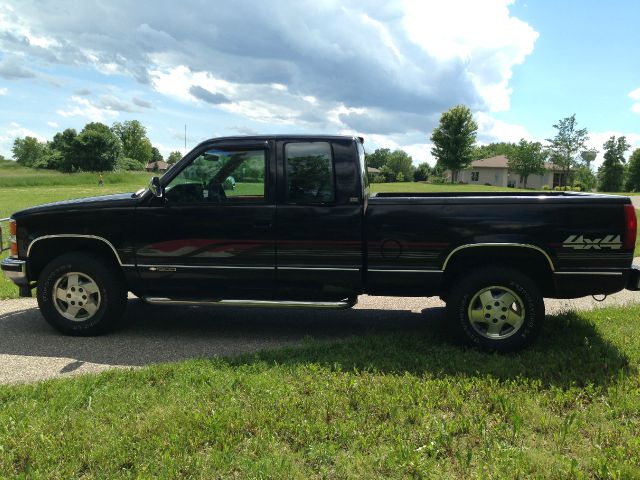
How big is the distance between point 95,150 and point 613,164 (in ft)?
281

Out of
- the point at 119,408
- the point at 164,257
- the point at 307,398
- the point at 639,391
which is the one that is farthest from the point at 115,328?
the point at 639,391

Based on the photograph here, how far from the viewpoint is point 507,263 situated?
4699 mm

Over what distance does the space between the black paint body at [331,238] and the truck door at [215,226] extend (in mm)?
14

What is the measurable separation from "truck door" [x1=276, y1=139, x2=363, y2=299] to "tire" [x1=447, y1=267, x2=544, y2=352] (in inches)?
38.4

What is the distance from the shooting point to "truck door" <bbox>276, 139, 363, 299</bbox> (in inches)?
185

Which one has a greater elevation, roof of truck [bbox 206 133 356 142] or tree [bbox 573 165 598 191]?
tree [bbox 573 165 598 191]

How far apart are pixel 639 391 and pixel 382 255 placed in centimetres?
226

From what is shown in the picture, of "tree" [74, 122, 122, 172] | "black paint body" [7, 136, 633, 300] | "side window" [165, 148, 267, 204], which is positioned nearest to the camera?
"black paint body" [7, 136, 633, 300]

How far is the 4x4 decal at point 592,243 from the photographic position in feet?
14.2

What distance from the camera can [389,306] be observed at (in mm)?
6527

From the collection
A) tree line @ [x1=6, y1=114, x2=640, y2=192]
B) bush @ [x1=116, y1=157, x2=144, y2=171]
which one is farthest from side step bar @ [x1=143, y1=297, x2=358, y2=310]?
bush @ [x1=116, y1=157, x2=144, y2=171]

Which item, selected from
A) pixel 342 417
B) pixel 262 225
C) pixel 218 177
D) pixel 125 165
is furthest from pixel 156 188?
pixel 125 165

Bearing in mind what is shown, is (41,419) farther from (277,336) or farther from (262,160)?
(262,160)

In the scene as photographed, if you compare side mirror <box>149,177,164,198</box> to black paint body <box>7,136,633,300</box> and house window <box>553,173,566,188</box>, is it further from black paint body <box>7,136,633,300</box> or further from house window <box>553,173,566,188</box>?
house window <box>553,173,566,188</box>
